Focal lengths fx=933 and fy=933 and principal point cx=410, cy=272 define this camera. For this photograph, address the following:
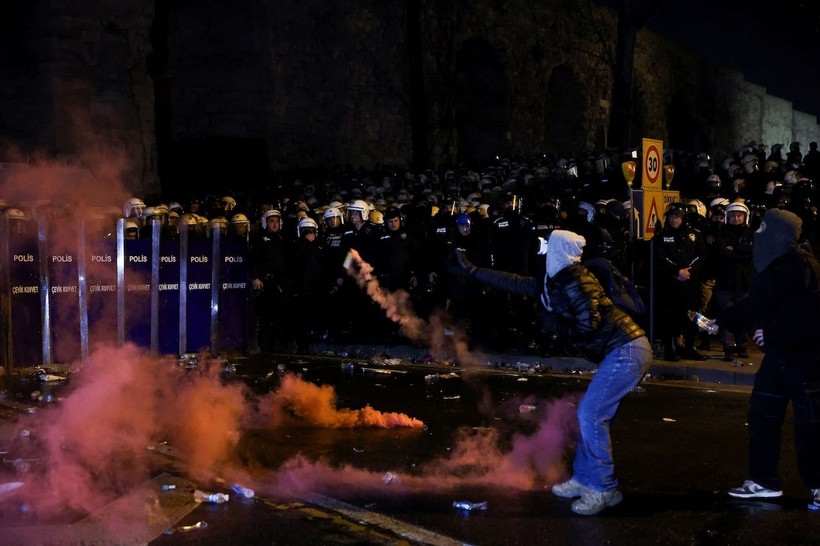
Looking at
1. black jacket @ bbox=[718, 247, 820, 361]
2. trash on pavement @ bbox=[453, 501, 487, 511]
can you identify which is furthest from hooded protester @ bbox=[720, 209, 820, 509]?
trash on pavement @ bbox=[453, 501, 487, 511]

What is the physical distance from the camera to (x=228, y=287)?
48.4 feet

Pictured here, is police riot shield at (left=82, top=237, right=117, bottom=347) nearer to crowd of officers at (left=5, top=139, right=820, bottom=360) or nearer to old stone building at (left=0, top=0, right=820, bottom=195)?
crowd of officers at (left=5, top=139, right=820, bottom=360)

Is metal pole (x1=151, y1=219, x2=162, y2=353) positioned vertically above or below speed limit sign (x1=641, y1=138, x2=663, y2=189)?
below

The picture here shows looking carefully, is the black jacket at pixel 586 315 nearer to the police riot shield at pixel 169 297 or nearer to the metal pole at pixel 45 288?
the metal pole at pixel 45 288

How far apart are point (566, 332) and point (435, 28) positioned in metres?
29.9

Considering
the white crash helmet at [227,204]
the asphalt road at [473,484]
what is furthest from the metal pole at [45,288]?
the white crash helmet at [227,204]

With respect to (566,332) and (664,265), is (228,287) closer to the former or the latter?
(664,265)

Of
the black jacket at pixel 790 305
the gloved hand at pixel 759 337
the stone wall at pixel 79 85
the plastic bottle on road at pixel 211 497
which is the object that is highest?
the stone wall at pixel 79 85

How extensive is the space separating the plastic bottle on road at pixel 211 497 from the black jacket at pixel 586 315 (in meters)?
2.50

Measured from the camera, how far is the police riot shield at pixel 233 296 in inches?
577

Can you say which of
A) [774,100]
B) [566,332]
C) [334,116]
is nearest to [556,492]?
[566,332]

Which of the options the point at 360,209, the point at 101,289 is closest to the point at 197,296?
the point at 101,289

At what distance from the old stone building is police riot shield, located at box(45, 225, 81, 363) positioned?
28.4ft

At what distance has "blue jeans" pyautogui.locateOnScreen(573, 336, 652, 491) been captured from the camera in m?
6.07
